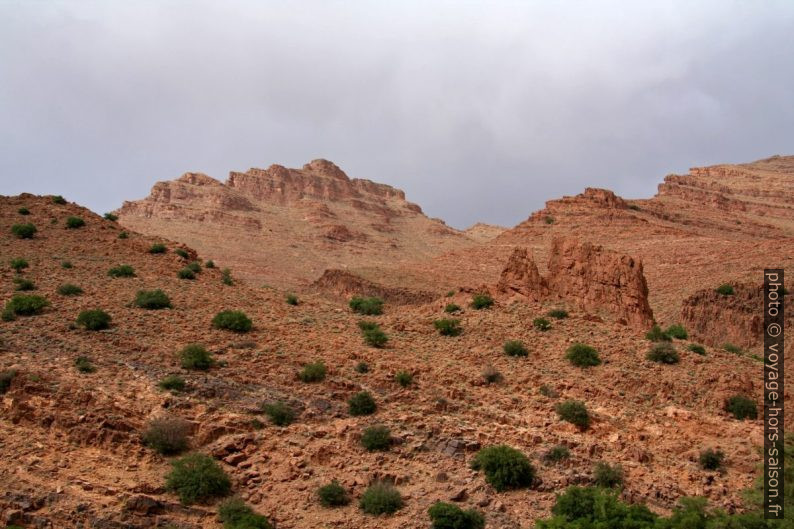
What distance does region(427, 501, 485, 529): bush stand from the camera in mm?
16297

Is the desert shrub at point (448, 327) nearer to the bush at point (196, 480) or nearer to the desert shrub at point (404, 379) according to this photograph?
the desert shrub at point (404, 379)

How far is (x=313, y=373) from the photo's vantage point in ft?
71.9

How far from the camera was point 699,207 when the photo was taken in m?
93.4

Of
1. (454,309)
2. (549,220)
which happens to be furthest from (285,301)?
(549,220)

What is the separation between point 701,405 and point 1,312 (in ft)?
63.8

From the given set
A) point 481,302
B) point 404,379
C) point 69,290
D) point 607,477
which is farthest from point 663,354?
point 69,290

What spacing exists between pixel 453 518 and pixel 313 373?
672 cm

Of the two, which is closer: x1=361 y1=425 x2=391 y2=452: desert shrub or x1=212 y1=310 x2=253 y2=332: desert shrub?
x1=361 y1=425 x2=391 y2=452: desert shrub

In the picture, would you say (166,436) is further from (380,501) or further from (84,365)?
(380,501)

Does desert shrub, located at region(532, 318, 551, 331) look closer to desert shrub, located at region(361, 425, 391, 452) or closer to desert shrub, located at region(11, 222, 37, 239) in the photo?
desert shrub, located at region(361, 425, 391, 452)

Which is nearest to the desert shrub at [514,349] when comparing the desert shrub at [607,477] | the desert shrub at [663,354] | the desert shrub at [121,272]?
the desert shrub at [663,354]

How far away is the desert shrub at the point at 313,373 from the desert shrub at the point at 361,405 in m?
1.53

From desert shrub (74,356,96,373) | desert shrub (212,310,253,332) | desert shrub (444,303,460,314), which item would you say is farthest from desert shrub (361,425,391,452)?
desert shrub (444,303,460,314)

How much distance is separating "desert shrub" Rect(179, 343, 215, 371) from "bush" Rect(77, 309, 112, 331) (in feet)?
9.98
